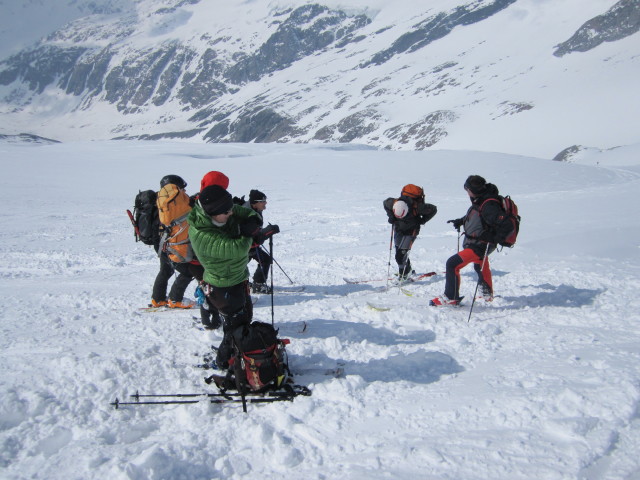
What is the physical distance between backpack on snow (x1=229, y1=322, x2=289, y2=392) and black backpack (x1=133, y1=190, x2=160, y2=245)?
99.4 inches

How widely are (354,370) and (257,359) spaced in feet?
3.56

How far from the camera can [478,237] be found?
545cm

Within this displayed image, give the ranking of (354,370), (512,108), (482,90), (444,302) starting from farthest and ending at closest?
(482,90) < (512,108) < (444,302) < (354,370)

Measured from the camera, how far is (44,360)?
4.20m

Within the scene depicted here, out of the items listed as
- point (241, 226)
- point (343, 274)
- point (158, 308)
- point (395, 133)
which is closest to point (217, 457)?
point (241, 226)

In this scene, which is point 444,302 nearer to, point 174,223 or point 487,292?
point 487,292

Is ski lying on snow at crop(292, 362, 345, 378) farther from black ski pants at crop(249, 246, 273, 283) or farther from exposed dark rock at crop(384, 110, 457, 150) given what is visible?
exposed dark rock at crop(384, 110, 457, 150)

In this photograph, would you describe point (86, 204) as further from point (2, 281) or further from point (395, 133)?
point (395, 133)

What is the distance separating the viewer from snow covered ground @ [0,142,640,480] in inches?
114

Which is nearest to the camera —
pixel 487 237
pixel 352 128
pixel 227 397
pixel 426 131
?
pixel 227 397

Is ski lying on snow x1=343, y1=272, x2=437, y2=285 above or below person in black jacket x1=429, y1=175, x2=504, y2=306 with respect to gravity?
below

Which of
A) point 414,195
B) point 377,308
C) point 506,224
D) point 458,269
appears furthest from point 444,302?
point 414,195

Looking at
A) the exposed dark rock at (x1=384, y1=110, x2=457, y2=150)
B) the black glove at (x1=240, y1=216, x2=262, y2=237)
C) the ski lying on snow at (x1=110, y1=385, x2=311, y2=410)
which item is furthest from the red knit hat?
the exposed dark rock at (x1=384, y1=110, x2=457, y2=150)

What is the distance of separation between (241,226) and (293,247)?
6439 mm
